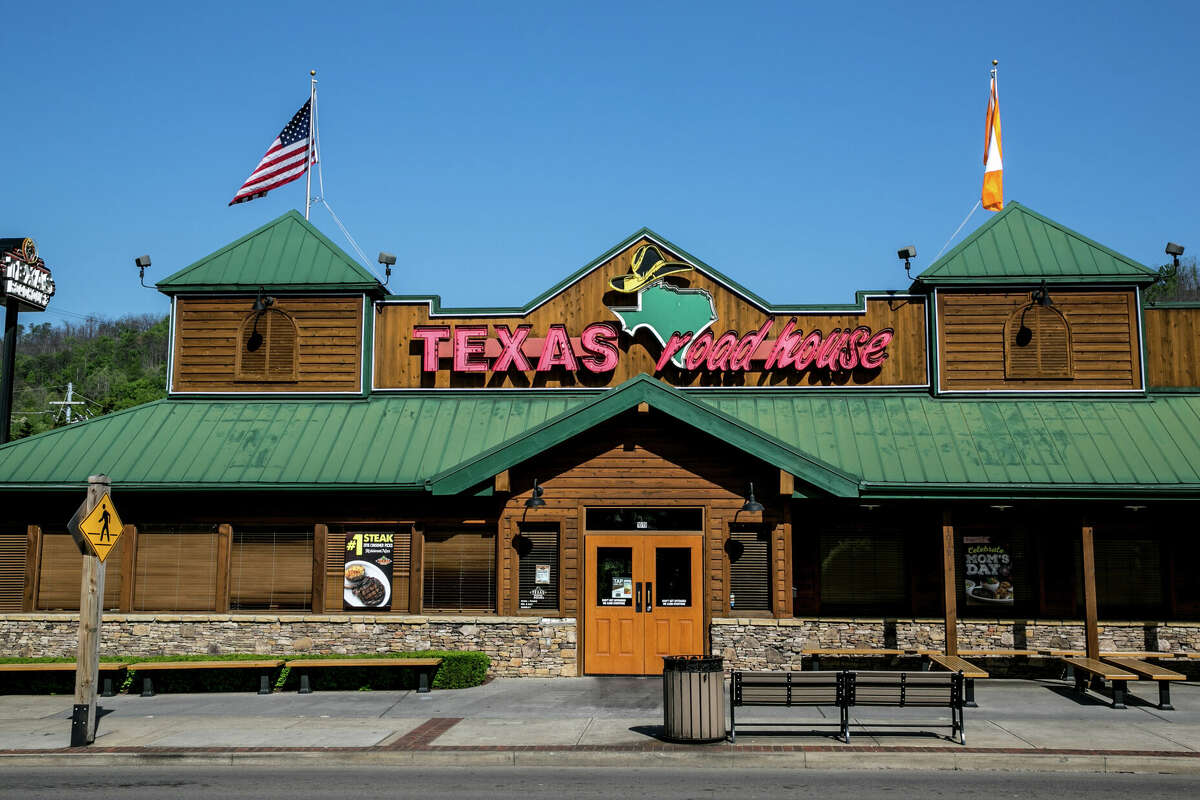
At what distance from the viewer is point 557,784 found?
40.1ft

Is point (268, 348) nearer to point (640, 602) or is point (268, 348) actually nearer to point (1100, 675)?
point (640, 602)

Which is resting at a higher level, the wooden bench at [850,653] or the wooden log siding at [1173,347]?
the wooden log siding at [1173,347]

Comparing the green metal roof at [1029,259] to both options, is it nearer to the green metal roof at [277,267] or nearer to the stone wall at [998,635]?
the stone wall at [998,635]

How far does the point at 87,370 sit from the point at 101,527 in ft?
409

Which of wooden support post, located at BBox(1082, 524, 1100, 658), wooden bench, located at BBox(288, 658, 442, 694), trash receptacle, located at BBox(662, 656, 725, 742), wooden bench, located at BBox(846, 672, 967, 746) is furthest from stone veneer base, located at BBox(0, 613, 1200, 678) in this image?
wooden bench, located at BBox(846, 672, 967, 746)

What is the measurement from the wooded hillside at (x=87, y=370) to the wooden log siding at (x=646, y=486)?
198 ft

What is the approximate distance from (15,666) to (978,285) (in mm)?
20178

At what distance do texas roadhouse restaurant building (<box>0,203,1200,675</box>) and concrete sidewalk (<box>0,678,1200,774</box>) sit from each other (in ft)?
7.34

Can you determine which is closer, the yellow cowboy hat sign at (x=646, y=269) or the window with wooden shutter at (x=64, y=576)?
the window with wooden shutter at (x=64, y=576)

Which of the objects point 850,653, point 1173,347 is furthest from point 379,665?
point 1173,347

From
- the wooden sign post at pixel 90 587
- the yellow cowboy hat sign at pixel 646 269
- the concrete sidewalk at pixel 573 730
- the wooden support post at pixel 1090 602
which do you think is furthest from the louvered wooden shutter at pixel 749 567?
the wooden sign post at pixel 90 587

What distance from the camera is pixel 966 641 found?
20.6 metres

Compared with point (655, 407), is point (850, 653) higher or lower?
lower

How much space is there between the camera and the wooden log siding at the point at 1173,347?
22.7m
